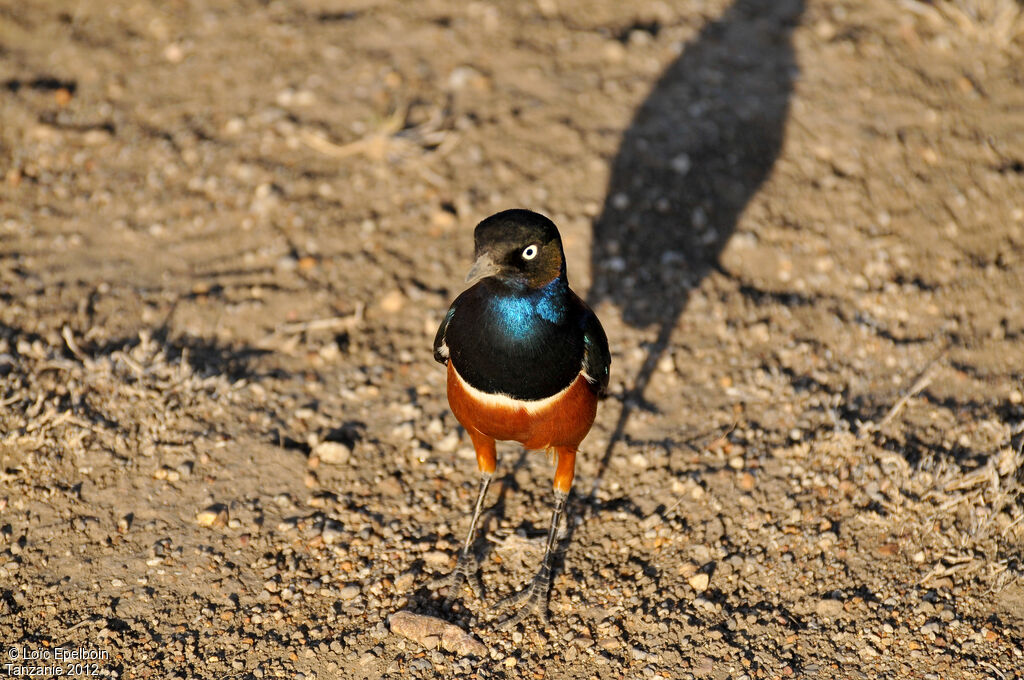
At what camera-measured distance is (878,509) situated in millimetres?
4727

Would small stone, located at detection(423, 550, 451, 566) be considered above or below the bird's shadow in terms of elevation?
below

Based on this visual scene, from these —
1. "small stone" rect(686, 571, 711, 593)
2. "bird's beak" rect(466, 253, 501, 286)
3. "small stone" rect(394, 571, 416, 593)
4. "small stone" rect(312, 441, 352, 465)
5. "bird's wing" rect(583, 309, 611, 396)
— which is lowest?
"small stone" rect(394, 571, 416, 593)

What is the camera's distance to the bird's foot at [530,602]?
437 cm

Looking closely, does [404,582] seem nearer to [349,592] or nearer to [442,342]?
[349,592]

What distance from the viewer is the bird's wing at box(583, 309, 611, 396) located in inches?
167

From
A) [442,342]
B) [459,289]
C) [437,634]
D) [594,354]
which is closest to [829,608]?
[594,354]

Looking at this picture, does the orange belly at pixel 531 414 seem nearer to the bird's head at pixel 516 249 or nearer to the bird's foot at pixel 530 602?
the bird's head at pixel 516 249

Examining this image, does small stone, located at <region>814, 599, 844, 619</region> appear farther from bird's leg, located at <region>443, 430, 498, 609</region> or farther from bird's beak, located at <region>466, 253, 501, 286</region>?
bird's beak, located at <region>466, 253, 501, 286</region>

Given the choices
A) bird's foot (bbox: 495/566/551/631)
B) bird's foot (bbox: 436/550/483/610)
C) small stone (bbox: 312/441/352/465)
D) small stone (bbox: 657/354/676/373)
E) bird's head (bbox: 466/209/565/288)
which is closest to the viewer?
bird's head (bbox: 466/209/565/288)

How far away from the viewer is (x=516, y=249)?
391cm

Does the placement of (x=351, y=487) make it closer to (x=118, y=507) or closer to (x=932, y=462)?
(x=118, y=507)

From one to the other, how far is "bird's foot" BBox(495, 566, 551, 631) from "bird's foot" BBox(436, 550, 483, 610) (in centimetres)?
17

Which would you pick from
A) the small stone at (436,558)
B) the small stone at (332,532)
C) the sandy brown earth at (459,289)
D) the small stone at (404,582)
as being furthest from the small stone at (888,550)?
the small stone at (332,532)

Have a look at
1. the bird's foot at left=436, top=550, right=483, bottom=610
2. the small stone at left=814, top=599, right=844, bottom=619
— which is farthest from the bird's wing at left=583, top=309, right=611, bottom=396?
the small stone at left=814, top=599, right=844, bottom=619
